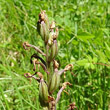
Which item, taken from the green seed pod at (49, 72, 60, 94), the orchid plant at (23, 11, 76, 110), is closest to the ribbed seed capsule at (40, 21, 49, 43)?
the orchid plant at (23, 11, 76, 110)

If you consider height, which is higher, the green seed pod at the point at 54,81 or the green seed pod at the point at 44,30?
the green seed pod at the point at 44,30

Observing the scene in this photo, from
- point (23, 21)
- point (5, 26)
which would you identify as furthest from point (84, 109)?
point (5, 26)

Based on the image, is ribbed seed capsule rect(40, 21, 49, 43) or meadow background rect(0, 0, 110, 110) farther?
meadow background rect(0, 0, 110, 110)

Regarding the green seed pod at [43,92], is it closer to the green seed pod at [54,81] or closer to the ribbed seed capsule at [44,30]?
the green seed pod at [54,81]

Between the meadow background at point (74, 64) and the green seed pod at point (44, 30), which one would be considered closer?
the green seed pod at point (44, 30)

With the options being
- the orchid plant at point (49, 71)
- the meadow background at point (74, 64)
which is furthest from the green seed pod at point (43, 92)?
the meadow background at point (74, 64)

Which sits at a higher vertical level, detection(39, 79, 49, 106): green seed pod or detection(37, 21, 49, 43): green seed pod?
detection(37, 21, 49, 43): green seed pod

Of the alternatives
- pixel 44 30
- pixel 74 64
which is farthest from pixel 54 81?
pixel 74 64

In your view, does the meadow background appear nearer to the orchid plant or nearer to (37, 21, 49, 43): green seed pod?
the orchid plant

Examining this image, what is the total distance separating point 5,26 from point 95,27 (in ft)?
5.41

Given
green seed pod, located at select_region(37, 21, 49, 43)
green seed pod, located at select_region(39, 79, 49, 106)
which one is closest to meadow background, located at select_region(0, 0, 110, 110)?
green seed pod, located at select_region(39, 79, 49, 106)

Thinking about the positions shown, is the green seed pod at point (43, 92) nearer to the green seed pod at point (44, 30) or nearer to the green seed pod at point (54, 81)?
the green seed pod at point (54, 81)

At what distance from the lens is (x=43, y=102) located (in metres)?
1.34

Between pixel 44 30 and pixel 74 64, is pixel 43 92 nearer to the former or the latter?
pixel 44 30
